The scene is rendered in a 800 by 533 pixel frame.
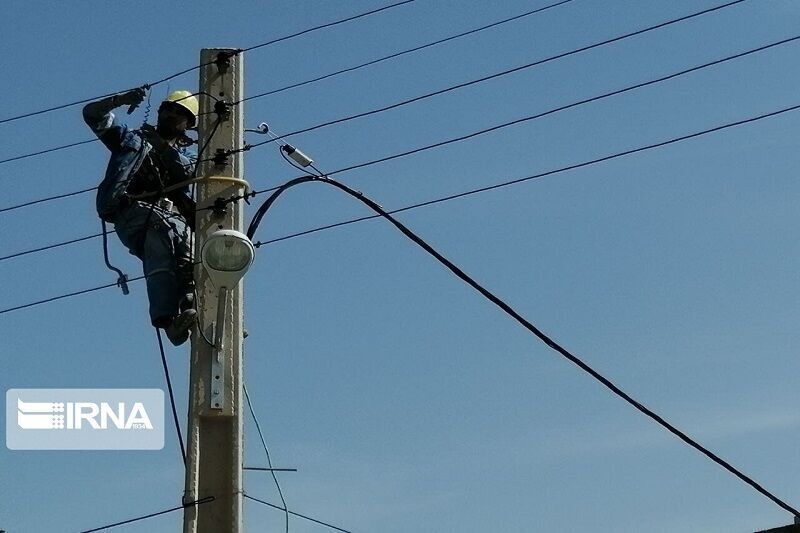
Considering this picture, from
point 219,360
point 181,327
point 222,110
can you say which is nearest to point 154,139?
point 222,110

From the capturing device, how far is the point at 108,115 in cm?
789

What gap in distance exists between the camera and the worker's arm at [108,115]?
7.79m

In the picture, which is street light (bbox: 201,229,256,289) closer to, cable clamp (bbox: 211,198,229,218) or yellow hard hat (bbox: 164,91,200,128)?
cable clamp (bbox: 211,198,229,218)

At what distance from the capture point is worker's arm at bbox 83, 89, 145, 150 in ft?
25.6

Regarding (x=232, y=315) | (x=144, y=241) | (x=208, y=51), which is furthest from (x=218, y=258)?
(x=208, y=51)

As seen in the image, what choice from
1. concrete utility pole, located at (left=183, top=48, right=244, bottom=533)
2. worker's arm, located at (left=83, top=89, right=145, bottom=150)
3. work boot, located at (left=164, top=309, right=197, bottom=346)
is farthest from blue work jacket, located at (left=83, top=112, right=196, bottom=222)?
work boot, located at (left=164, top=309, right=197, bottom=346)

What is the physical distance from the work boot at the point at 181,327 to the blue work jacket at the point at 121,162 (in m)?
0.92

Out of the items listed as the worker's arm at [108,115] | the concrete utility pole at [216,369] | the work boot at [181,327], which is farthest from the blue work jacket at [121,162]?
the work boot at [181,327]

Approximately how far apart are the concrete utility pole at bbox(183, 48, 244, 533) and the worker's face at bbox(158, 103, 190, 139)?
0.38 metres

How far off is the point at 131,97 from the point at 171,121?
31 cm

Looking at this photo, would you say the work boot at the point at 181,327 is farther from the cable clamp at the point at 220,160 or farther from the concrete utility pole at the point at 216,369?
the cable clamp at the point at 220,160

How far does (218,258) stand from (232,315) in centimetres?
41

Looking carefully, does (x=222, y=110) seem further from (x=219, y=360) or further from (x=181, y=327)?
(x=219, y=360)

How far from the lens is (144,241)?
758 centimetres
